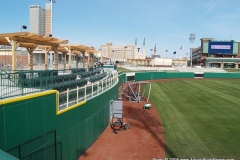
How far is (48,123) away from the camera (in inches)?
326

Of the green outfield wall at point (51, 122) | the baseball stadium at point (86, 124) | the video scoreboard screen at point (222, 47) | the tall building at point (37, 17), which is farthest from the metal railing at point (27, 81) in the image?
the video scoreboard screen at point (222, 47)

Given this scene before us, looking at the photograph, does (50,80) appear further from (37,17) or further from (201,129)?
(37,17)

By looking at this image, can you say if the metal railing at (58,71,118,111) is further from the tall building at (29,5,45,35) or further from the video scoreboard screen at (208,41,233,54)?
the video scoreboard screen at (208,41,233,54)

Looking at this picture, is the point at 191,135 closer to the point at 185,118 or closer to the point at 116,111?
the point at 185,118

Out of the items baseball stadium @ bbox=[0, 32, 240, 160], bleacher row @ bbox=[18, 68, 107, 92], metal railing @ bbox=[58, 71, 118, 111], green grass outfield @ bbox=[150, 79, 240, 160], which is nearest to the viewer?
baseball stadium @ bbox=[0, 32, 240, 160]

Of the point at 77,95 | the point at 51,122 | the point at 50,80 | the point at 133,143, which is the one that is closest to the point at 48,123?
the point at 51,122

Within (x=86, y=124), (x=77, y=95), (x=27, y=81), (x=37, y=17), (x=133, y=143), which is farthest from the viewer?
(x=37, y=17)

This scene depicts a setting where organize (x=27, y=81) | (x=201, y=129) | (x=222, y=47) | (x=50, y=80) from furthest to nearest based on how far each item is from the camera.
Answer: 1. (x=222, y=47)
2. (x=201, y=129)
3. (x=50, y=80)
4. (x=27, y=81)

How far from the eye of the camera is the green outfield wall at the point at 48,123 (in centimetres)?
639

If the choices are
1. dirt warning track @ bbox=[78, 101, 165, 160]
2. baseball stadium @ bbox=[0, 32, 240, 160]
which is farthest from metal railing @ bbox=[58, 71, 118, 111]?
dirt warning track @ bbox=[78, 101, 165, 160]

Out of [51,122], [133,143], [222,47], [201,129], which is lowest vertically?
[133,143]

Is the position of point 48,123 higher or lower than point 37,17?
lower

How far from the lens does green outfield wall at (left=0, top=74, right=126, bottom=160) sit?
21.0 feet

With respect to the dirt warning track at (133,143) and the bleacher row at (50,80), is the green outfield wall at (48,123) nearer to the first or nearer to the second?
the dirt warning track at (133,143)
